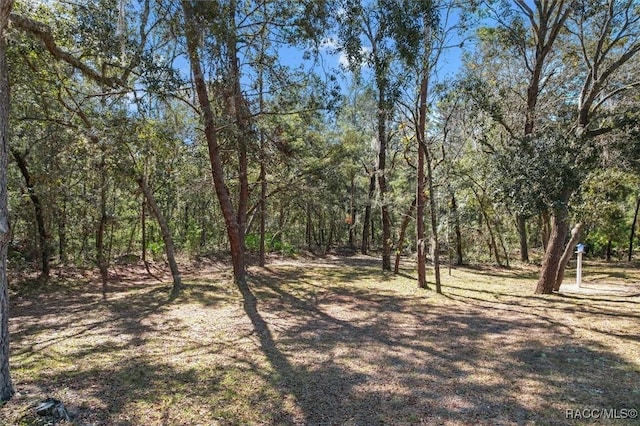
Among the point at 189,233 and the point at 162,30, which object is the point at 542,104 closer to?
the point at 162,30

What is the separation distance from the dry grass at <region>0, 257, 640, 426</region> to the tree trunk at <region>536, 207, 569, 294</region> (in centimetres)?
38

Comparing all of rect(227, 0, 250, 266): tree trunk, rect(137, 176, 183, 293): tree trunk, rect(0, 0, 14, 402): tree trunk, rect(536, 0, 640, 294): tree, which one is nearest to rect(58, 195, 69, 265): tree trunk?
rect(137, 176, 183, 293): tree trunk

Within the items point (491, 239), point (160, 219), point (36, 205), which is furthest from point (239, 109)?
point (491, 239)

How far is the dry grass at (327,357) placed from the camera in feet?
10.8

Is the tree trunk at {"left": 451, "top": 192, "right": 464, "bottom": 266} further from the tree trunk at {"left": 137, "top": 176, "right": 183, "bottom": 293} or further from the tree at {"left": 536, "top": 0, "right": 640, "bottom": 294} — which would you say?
the tree trunk at {"left": 137, "top": 176, "right": 183, "bottom": 293}

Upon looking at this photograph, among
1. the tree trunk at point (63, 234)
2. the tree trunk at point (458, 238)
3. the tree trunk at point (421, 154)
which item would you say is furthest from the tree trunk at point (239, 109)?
the tree trunk at point (458, 238)

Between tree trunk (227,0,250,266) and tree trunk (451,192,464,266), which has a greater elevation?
tree trunk (227,0,250,266)

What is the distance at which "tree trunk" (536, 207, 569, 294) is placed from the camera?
784 cm

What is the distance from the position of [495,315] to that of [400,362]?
3.15 m

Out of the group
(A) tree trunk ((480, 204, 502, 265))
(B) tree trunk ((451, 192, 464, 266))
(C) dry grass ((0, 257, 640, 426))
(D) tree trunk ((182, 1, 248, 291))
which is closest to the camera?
(C) dry grass ((0, 257, 640, 426))

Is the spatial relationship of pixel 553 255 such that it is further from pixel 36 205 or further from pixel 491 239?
pixel 36 205

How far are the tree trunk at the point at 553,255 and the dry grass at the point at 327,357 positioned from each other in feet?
1.25

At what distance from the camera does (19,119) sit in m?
7.52

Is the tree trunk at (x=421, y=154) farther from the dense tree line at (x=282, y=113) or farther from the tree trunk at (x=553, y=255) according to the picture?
the tree trunk at (x=553, y=255)
